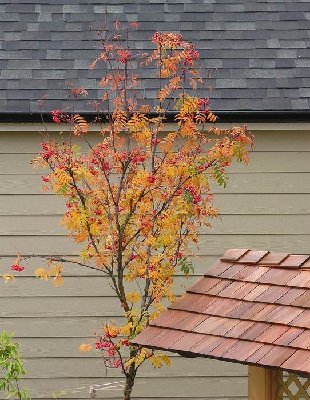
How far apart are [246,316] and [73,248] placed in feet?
11.9

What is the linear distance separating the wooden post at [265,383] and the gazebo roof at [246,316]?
37 cm

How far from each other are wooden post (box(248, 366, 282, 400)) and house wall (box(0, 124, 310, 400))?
3.11 m

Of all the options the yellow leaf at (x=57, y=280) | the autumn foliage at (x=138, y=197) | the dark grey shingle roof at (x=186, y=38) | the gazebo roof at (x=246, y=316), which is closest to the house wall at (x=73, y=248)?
the dark grey shingle roof at (x=186, y=38)

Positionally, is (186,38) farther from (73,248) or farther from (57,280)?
(57,280)

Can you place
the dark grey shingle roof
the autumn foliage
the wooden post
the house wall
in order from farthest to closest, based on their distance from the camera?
the dark grey shingle roof < the house wall < the autumn foliage < the wooden post

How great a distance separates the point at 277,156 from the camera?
1013 cm

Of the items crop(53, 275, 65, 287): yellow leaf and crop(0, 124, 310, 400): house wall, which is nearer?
crop(53, 275, 65, 287): yellow leaf

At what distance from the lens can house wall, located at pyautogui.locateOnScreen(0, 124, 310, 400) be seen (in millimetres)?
9805

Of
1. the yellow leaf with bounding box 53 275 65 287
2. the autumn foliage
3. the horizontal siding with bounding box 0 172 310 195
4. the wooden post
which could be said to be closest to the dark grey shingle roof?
the horizontal siding with bounding box 0 172 310 195

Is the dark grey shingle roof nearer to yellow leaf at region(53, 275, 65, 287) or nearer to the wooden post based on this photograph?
yellow leaf at region(53, 275, 65, 287)

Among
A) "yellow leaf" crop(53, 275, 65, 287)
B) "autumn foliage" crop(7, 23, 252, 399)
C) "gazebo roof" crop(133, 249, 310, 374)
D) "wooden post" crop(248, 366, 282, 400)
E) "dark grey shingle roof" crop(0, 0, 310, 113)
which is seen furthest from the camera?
"dark grey shingle roof" crop(0, 0, 310, 113)

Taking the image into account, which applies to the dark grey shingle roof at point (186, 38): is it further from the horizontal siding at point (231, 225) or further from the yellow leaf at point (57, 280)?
the yellow leaf at point (57, 280)

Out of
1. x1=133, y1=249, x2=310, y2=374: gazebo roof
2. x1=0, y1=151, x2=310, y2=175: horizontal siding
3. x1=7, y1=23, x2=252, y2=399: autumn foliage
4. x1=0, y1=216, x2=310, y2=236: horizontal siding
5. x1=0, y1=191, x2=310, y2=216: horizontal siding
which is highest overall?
x1=0, y1=151, x2=310, y2=175: horizontal siding

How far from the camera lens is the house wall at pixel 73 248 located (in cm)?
980
